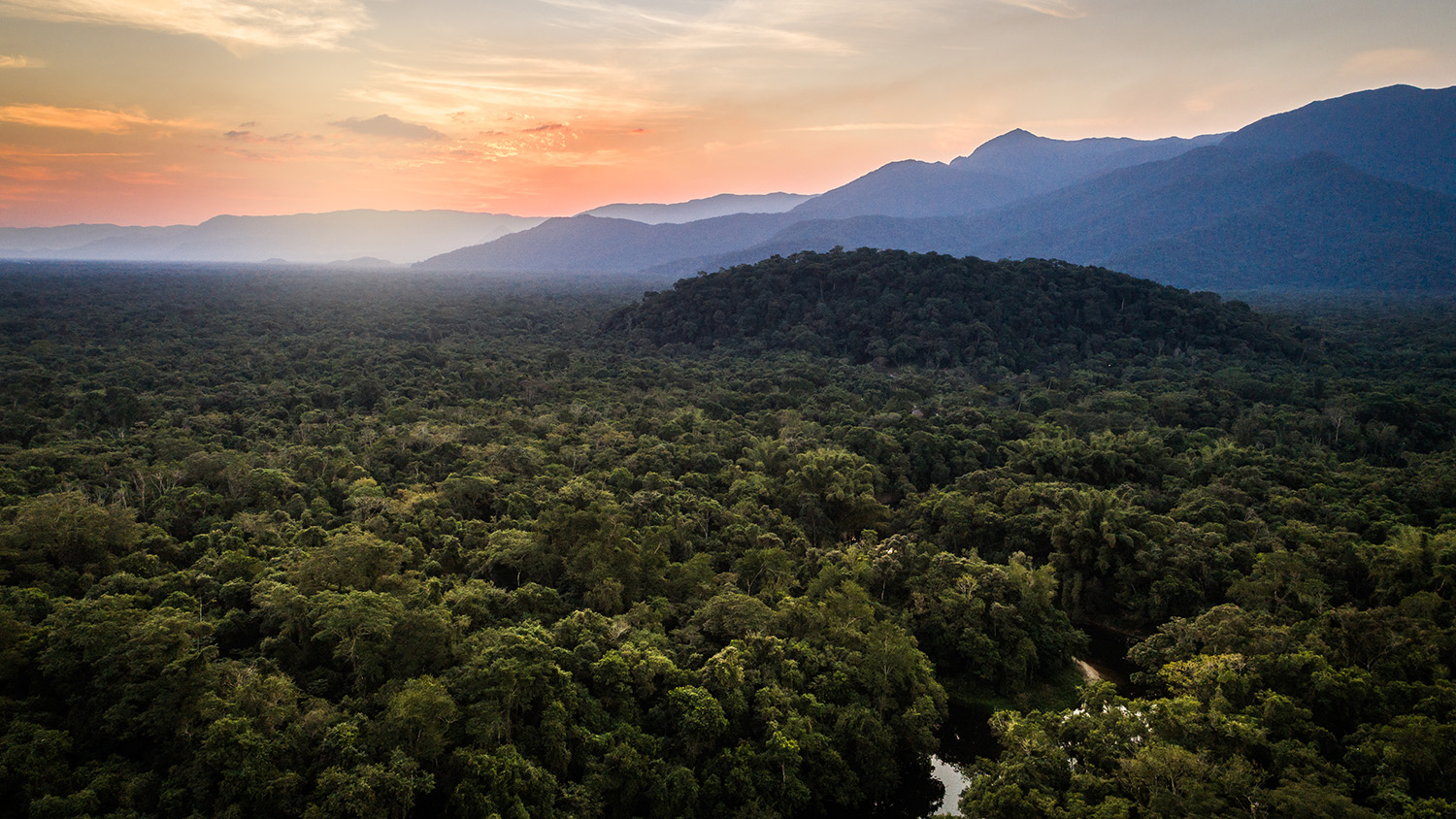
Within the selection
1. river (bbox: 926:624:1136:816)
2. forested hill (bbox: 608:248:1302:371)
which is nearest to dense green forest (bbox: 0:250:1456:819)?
river (bbox: 926:624:1136:816)

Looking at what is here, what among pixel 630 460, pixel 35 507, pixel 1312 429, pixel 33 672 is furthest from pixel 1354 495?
pixel 35 507

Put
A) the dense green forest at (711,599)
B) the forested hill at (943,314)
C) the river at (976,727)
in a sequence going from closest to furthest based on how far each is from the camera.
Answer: the dense green forest at (711,599), the river at (976,727), the forested hill at (943,314)

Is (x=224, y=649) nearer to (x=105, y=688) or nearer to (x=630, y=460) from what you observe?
(x=105, y=688)

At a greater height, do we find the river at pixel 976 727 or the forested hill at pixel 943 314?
the forested hill at pixel 943 314

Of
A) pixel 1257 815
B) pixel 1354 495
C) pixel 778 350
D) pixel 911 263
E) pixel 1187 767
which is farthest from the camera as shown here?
pixel 911 263

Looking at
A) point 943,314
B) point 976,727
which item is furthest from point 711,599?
point 943,314

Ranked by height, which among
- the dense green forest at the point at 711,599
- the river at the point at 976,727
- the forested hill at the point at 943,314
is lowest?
the river at the point at 976,727

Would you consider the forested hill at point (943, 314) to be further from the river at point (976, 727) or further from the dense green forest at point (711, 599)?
the river at point (976, 727)

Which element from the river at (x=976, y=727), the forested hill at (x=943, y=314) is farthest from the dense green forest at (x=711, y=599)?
the forested hill at (x=943, y=314)
